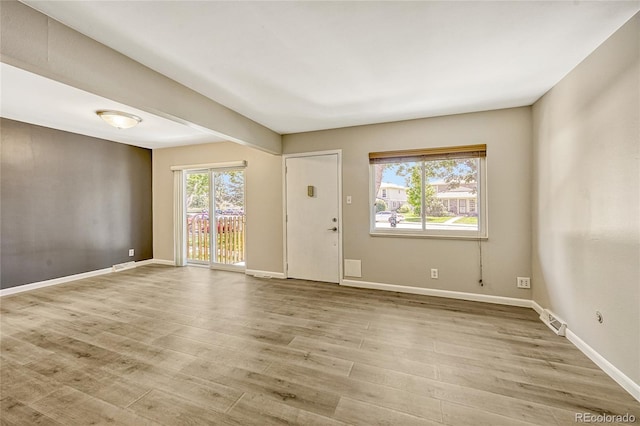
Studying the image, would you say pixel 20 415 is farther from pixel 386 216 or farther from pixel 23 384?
pixel 386 216

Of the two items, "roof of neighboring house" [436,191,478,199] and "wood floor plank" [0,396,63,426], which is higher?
"roof of neighboring house" [436,191,478,199]

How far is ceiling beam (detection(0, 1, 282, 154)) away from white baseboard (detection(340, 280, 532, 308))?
2.94 meters

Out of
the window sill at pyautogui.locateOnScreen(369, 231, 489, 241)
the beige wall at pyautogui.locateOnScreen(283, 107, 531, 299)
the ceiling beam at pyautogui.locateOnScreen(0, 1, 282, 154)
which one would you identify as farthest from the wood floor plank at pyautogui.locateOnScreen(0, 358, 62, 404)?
the window sill at pyautogui.locateOnScreen(369, 231, 489, 241)

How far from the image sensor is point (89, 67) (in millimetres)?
1839

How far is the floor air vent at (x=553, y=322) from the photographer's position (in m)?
2.45

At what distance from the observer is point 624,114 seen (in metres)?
1.78

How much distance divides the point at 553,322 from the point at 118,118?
5475mm

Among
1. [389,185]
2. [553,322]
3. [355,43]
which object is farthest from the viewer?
[389,185]

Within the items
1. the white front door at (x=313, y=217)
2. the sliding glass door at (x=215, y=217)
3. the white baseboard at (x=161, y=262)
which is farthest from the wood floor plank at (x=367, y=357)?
the white baseboard at (x=161, y=262)

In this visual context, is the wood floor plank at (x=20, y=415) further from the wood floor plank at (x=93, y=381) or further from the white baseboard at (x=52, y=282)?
the white baseboard at (x=52, y=282)

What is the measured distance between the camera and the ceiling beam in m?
1.50

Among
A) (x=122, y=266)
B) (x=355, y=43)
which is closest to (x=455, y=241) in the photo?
(x=355, y=43)

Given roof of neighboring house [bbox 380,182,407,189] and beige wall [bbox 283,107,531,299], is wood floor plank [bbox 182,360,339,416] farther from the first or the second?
roof of neighboring house [bbox 380,182,407,189]

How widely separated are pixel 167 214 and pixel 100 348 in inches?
149
